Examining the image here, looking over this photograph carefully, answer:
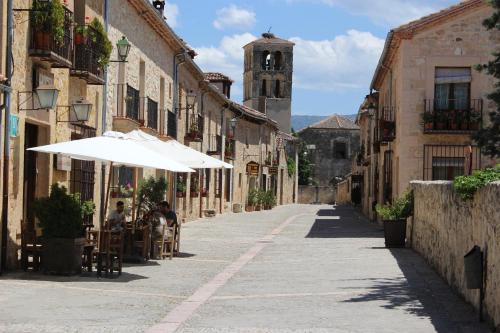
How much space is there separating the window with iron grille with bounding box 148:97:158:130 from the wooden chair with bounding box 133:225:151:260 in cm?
911

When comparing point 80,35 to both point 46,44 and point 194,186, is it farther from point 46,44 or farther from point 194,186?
point 194,186

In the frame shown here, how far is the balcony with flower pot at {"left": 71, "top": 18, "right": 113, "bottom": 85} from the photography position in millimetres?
16156

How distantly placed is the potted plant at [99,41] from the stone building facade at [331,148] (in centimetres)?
6839

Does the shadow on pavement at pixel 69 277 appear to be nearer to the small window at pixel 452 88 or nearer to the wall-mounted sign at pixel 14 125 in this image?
the wall-mounted sign at pixel 14 125

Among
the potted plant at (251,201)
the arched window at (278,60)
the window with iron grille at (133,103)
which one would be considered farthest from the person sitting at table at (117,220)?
the arched window at (278,60)

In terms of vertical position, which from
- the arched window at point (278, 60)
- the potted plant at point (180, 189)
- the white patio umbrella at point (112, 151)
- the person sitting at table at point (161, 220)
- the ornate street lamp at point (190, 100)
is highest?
the arched window at point (278, 60)

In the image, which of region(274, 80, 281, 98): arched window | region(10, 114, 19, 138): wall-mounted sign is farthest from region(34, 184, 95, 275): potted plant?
region(274, 80, 281, 98): arched window

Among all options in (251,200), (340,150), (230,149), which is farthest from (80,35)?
(340,150)

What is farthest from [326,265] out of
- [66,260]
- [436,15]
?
[436,15]

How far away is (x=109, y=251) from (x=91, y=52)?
17.0ft

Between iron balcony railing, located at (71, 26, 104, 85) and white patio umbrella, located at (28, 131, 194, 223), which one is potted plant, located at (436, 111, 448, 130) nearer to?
iron balcony railing, located at (71, 26, 104, 85)

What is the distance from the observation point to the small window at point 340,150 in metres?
86.2

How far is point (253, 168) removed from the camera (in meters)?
49.4

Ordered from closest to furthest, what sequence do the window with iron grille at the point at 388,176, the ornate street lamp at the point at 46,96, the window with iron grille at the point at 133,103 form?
the ornate street lamp at the point at 46,96, the window with iron grille at the point at 133,103, the window with iron grille at the point at 388,176
